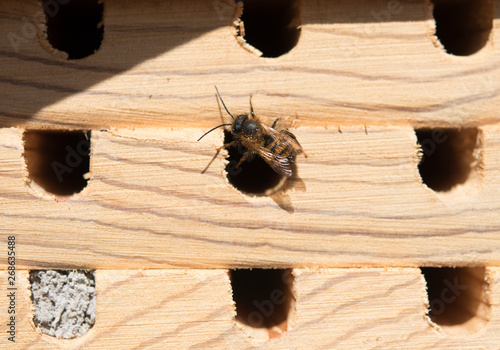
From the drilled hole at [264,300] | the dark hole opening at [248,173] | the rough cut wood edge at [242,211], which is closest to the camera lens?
the rough cut wood edge at [242,211]

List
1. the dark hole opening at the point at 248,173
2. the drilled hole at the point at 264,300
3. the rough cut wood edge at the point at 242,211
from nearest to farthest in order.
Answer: the rough cut wood edge at the point at 242,211, the drilled hole at the point at 264,300, the dark hole opening at the point at 248,173

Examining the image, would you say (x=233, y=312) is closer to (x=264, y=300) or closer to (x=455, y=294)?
(x=264, y=300)

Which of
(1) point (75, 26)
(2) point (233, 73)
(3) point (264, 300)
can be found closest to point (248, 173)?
(3) point (264, 300)

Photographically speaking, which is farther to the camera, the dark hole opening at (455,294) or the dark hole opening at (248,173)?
the dark hole opening at (248,173)

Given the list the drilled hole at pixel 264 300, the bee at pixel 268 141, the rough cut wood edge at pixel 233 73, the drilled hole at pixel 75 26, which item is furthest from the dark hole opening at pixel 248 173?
the drilled hole at pixel 75 26

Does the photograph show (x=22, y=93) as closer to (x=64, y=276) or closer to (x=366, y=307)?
(x=64, y=276)

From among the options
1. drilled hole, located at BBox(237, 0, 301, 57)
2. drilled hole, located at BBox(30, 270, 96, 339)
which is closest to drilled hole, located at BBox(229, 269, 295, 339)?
drilled hole, located at BBox(30, 270, 96, 339)

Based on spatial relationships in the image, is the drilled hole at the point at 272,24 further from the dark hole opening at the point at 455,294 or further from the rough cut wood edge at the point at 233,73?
the dark hole opening at the point at 455,294

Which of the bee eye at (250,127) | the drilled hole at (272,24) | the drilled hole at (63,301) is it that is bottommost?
the drilled hole at (63,301)
